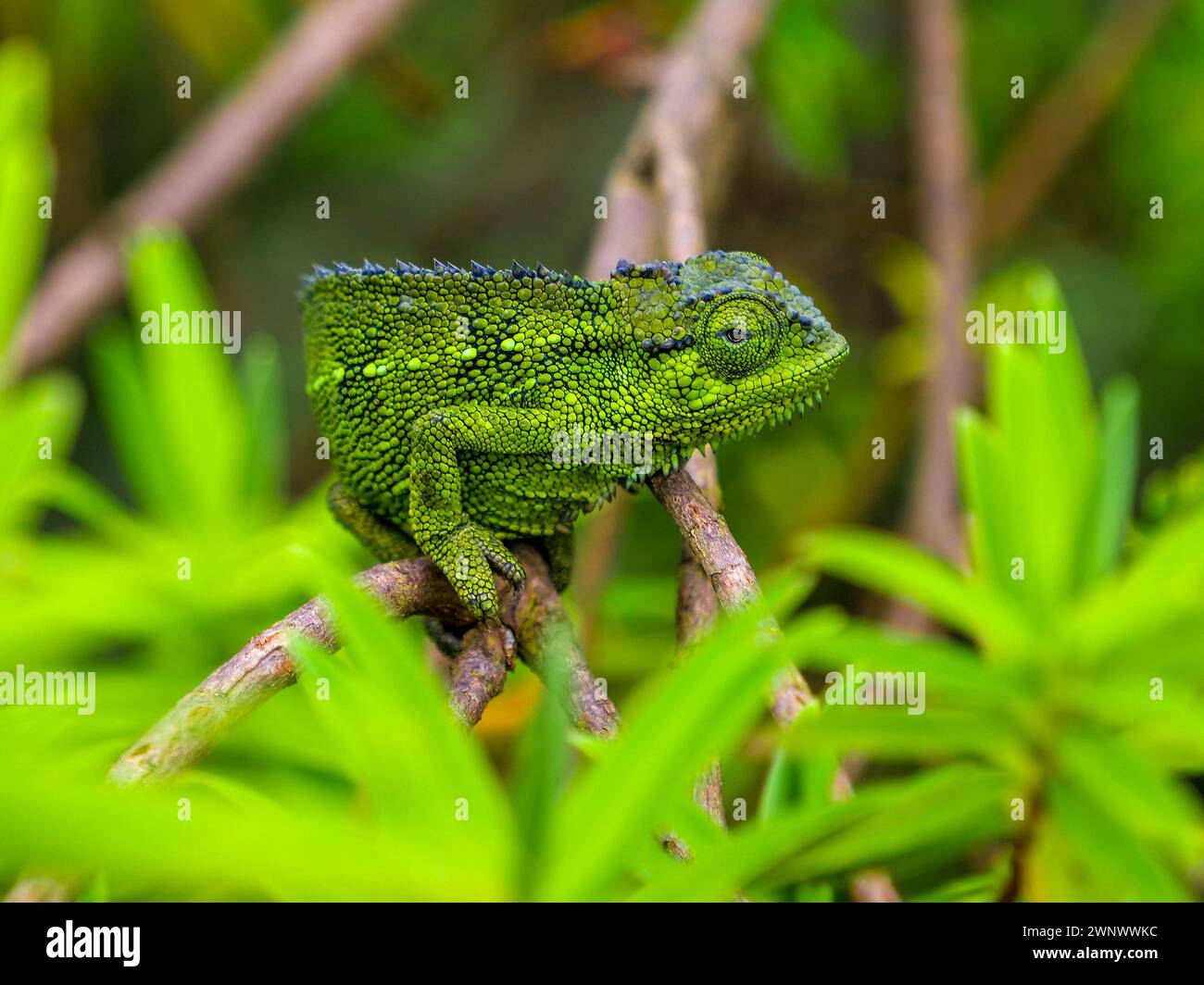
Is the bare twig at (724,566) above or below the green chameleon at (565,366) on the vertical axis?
below

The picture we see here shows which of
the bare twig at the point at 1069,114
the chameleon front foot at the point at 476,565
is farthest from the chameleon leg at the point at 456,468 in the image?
the bare twig at the point at 1069,114

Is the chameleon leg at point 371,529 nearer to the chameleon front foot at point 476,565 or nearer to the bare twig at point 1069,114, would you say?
the chameleon front foot at point 476,565

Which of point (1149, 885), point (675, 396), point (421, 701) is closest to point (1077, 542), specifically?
point (1149, 885)

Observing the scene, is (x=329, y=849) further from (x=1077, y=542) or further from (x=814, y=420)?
(x=814, y=420)

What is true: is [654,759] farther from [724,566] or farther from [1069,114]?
[1069,114]

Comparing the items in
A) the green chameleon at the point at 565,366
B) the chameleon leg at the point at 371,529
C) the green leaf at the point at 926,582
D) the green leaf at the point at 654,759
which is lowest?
the green leaf at the point at 654,759

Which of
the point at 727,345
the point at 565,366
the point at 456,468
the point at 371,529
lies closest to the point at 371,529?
the point at 371,529

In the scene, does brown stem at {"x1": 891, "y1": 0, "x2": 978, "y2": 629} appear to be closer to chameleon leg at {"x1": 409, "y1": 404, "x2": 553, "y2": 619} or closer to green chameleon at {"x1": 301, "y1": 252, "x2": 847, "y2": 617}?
green chameleon at {"x1": 301, "y1": 252, "x2": 847, "y2": 617}

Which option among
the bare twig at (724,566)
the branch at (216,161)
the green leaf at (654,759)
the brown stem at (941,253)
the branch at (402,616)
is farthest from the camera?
the branch at (216,161)
